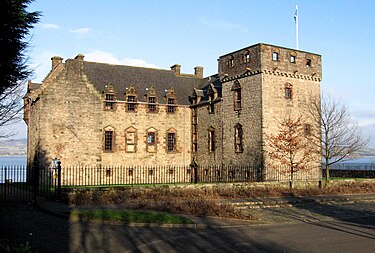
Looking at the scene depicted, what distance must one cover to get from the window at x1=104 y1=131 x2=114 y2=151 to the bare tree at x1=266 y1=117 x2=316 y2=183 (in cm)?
1556

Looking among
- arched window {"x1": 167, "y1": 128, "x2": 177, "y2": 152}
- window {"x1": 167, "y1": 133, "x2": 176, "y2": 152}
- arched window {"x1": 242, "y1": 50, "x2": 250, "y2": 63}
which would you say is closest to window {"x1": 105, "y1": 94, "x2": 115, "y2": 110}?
arched window {"x1": 167, "y1": 128, "x2": 177, "y2": 152}

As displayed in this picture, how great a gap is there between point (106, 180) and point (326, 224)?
24526mm

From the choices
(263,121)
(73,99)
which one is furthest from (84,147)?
(263,121)

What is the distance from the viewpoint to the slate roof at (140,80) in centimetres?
4094

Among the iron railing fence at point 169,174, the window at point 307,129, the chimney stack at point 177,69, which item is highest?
the chimney stack at point 177,69

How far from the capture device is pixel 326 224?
55.9 ft

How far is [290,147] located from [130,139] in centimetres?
1623

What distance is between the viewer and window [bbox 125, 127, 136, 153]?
39688 mm

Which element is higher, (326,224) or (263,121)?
(263,121)

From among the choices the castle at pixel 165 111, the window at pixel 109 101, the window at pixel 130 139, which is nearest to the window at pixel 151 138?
the castle at pixel 165 111

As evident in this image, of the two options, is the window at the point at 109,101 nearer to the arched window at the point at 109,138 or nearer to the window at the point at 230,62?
the arched window at the point at 109,138

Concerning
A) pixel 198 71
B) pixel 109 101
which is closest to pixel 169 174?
pixel 109 101

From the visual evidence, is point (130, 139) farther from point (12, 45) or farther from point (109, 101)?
point (12, 45)

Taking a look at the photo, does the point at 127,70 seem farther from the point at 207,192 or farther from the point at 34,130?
the point at 207,192
